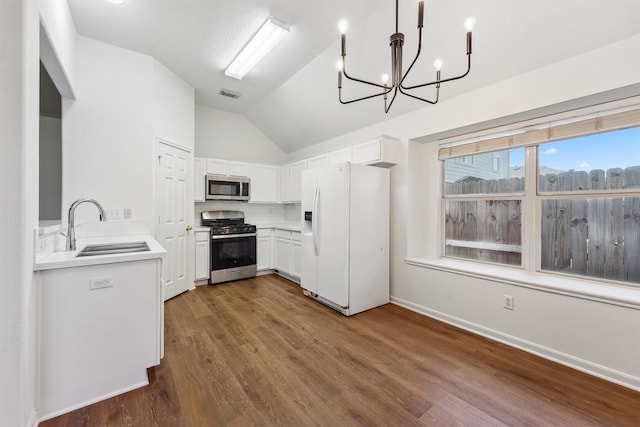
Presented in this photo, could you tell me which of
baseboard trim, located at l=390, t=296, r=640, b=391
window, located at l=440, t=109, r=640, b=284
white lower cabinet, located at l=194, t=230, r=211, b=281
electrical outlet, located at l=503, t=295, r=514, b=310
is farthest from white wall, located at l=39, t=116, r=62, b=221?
electrical outlet, located at l=503, t=295, r=514, b=310

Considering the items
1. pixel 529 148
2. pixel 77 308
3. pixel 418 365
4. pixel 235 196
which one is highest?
pixel 529 148

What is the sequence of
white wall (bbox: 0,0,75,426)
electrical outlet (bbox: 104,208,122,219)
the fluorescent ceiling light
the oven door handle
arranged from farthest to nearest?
the oven door handle → electrical outlet (bbox: 104,208,122,219) → the fluorescent ceiling light → white wall (bbox: 0,0,75,426)

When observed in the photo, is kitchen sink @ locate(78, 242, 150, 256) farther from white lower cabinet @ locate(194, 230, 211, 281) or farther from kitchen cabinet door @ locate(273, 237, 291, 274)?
kitchen cabinet door @ locate(273, 237, 291, 274)

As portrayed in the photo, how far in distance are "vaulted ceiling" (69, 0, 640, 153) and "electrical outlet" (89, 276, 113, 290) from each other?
2.38m

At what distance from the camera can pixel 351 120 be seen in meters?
3.91

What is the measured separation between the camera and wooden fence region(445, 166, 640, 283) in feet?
7.11

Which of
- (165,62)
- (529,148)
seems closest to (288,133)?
(165,62)

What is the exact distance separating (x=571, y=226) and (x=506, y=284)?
80cm

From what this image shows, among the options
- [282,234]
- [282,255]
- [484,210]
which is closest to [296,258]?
[282,255]

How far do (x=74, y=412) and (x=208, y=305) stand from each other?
5.69 ft

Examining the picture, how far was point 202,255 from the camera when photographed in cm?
413

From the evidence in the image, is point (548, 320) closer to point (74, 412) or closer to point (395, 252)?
point (395, 252)

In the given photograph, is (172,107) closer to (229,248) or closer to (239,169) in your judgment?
(239,169)

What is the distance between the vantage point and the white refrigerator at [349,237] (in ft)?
10.1
